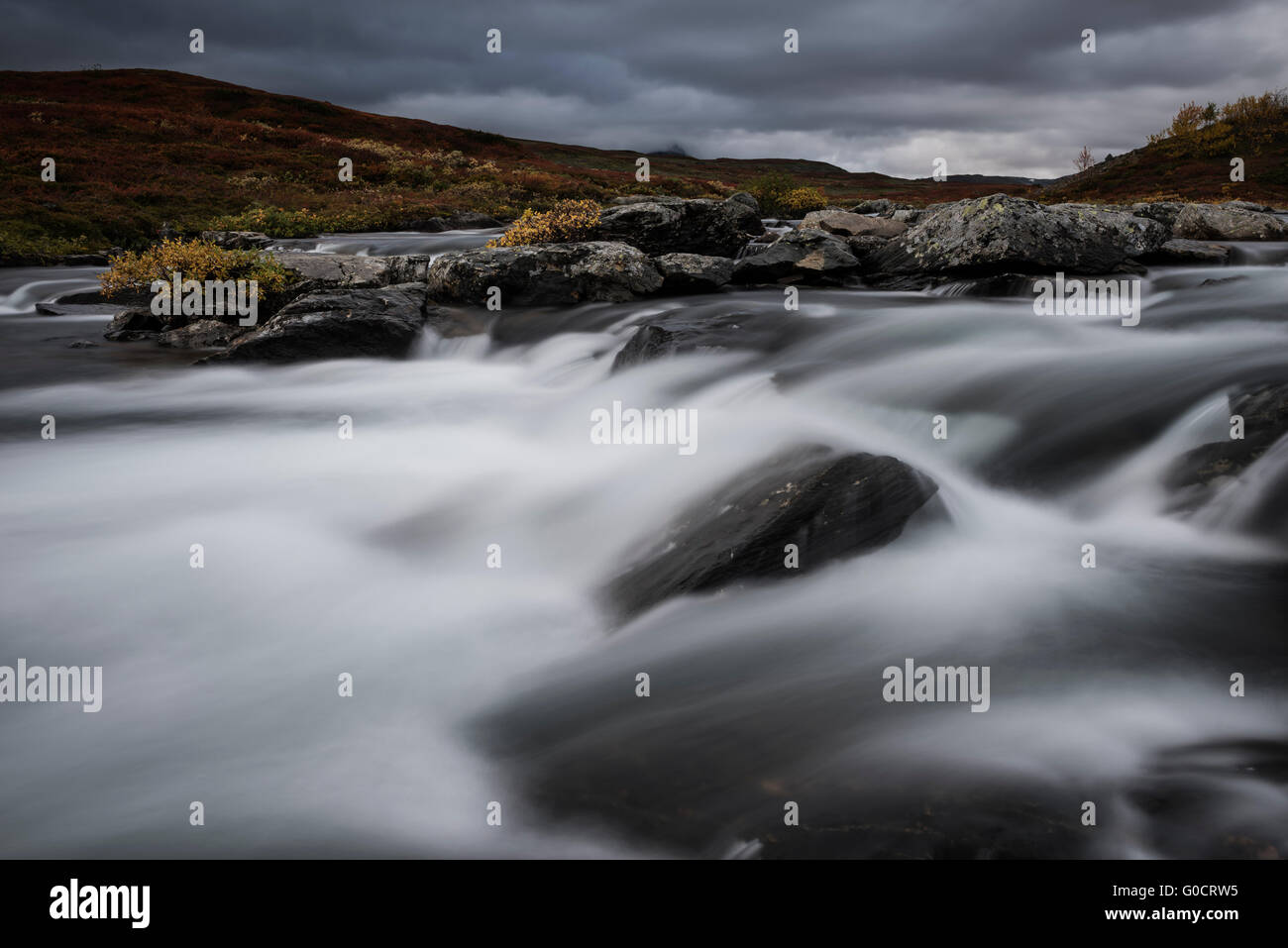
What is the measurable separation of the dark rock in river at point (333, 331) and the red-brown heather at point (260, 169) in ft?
54.4

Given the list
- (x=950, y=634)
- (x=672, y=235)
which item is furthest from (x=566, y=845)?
(x=672, y=235)

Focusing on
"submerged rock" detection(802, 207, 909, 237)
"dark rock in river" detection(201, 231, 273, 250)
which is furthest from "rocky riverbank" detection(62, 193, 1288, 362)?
"dark rock in river" detection(201, 231, 273, 250)

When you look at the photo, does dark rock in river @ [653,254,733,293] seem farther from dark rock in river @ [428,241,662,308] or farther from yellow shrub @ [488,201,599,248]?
yellow shrub @ [488,201,599,248]

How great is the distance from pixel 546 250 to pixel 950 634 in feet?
34.1

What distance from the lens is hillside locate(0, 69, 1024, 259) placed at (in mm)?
28000

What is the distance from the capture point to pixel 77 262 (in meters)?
22.8

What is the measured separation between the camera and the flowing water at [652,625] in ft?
10.7

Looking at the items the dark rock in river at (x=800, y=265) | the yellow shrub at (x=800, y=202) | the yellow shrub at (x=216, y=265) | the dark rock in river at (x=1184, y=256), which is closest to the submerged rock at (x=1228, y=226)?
the dark rock in river at (x=1184, y=256)

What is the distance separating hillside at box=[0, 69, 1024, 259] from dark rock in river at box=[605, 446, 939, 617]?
2498 centimetres

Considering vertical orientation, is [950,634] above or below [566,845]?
above

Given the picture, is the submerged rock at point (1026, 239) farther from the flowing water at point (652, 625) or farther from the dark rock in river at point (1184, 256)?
the flowing water at point (652, 625)

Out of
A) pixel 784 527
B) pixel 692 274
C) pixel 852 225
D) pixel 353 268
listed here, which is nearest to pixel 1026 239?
pixel 692 274

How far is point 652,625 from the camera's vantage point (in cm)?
482

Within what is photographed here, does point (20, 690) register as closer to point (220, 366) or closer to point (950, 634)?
point (950, 634)
